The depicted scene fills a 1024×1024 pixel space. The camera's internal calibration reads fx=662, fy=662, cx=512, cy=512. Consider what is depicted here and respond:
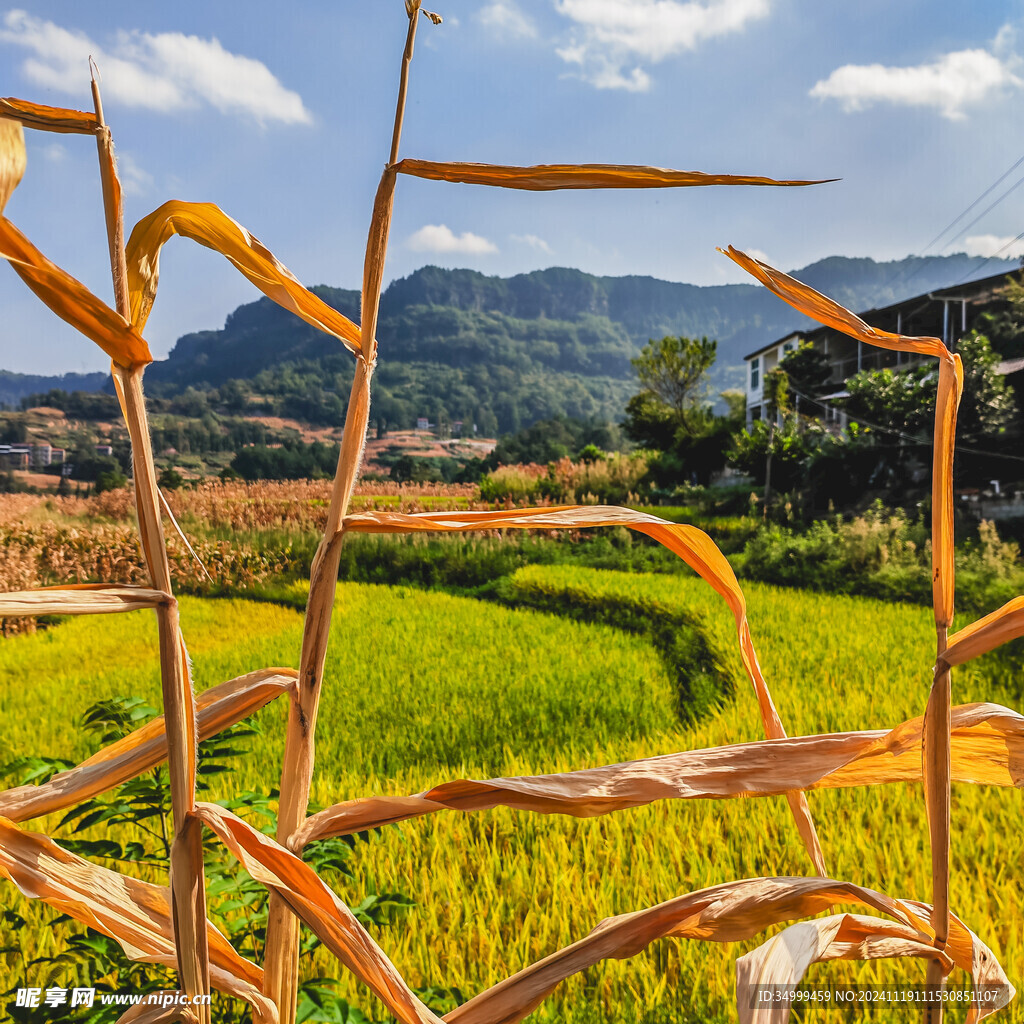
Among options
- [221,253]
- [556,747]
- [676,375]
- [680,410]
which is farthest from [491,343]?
[221,253]

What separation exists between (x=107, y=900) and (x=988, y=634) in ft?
1.05

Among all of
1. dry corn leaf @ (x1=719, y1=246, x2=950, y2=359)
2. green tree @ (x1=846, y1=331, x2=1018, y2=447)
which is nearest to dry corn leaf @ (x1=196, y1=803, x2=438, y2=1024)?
dry corn leaf @ (x1=719, y1=246, x2=950, y2=359)

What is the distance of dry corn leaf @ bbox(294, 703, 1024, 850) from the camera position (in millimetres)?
205

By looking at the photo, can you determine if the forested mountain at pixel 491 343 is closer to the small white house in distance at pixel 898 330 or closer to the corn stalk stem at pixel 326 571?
the small white house in distance at pixel 898 330

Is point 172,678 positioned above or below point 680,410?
below

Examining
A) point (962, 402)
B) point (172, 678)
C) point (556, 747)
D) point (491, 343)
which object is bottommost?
point (556, 747)

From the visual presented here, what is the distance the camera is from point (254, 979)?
28 cm

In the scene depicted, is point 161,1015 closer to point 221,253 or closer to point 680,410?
point 221,253

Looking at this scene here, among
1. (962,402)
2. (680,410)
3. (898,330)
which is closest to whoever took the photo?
(962,402)

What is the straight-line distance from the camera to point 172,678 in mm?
178

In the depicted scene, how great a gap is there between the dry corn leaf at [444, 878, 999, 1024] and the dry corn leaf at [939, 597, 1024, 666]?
0.25ft

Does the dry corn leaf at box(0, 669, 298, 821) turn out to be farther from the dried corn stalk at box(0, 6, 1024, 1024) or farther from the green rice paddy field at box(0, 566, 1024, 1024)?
the green rice paddy field at box(0, 566, 1024, 1024)

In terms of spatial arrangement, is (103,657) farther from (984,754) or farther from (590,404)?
(590,404)

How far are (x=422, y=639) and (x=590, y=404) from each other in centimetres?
952
